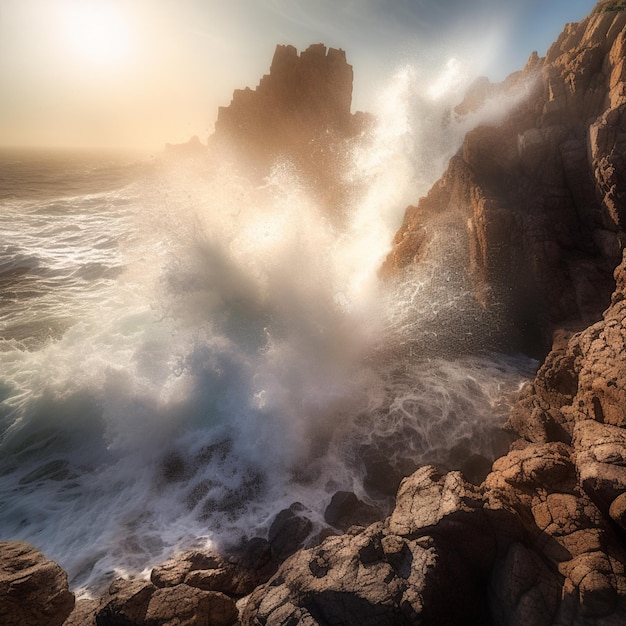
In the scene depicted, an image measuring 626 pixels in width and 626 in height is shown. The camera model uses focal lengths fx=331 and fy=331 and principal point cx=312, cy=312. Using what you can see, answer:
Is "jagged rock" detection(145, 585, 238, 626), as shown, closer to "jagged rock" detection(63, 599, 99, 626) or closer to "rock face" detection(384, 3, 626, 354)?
"jagged rock" detection(63, 599, 99, 626)

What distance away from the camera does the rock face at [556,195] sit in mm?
13047

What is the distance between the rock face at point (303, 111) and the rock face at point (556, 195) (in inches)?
1146

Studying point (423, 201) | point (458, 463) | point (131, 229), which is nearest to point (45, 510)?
point (458, 463)

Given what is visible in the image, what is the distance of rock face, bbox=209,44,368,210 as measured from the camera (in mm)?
46188

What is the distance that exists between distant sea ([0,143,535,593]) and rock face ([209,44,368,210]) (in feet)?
92.6

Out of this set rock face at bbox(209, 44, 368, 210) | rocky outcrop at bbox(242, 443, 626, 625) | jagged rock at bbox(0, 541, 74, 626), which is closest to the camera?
rocky outcrop at bbox(242, 443, 626, 625)

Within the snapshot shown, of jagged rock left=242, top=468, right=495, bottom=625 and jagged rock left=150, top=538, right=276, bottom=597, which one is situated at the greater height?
jagged rock left=242, top=468, right=495, bottom=625

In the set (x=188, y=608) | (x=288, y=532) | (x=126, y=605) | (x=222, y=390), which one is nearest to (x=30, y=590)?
(x=126, y=605)

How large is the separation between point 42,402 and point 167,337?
528 centimetres

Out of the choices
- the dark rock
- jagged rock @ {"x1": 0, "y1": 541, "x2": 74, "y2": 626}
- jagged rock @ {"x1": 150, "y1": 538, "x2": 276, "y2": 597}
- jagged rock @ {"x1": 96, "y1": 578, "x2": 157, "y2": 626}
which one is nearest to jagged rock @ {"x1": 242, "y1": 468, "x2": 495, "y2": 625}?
jagged rock @ {"x1": 150, "y1": 538, "x2": 276, "y2": 597}

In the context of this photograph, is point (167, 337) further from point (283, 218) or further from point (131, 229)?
point (131, 229)

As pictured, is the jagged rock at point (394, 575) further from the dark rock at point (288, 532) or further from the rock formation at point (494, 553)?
the dark rock at point (288, 532)

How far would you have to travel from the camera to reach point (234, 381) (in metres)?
13.8

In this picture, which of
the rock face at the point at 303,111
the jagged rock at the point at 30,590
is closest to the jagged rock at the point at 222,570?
the jagged rock at the point at 30,590
